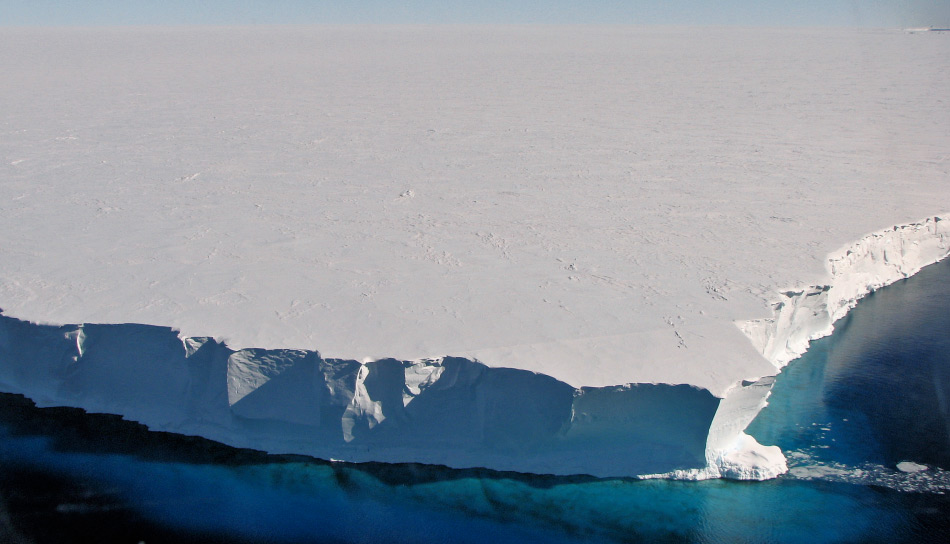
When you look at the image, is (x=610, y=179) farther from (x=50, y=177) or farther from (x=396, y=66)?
(x=396, y=66)

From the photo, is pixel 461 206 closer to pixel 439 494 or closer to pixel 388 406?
pixel 388 406

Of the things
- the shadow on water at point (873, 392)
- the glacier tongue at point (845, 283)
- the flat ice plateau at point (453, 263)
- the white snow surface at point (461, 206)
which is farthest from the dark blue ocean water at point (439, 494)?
the white snow surface at point (461, 206)

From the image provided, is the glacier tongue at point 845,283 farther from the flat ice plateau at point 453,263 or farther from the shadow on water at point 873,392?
the shadow on water at point 873,392

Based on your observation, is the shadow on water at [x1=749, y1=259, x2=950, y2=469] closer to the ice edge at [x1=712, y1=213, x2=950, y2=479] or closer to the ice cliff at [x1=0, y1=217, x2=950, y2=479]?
the ice edge at [x1=712, y1=213, x2=950, y2=479]

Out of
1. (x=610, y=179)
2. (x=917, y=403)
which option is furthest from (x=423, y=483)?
(x=610, y=179)

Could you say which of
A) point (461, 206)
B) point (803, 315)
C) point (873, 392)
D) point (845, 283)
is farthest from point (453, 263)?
point (845, 283)

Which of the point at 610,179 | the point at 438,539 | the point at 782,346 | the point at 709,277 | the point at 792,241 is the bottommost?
the point at 438,539

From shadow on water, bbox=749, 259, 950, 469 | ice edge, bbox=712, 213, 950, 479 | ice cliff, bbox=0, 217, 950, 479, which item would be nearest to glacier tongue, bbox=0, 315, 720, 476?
ice cliff, bbox=0, 217, 950, 479

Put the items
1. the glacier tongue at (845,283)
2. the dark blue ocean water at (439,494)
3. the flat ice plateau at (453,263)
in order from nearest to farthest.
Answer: the dark blue ocean water at (439,494), the flat ice plateau at (453,263), the glacier tongue at (845,283)
